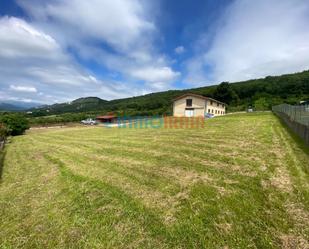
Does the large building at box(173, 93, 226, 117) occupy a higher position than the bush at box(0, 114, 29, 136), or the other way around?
the large building at box(173, 93, 226, 117)

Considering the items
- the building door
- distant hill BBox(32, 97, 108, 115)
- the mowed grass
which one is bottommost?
the mowed grass

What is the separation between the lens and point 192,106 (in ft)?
92.2

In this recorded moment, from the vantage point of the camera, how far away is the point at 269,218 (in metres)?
2.48

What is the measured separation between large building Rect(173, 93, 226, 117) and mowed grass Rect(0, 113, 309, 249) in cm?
2274

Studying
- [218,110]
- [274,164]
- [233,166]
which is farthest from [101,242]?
[218,110]

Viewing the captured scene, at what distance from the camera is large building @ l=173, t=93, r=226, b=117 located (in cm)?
2758

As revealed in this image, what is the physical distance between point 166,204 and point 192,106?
2635cm

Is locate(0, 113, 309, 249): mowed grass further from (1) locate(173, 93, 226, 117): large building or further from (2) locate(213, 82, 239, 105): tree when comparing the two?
(2) locate(213, 82, 239, 105): tree

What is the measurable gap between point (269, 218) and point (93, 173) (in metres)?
4.38

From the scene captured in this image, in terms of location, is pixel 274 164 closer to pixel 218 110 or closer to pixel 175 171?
pixel 175 171

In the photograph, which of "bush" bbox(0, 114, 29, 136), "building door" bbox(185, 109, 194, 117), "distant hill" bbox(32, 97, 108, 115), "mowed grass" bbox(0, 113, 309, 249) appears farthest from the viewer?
"distant hill" bbox(32, 97, 108, 115)

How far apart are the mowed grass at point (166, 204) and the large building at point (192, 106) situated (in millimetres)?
22742

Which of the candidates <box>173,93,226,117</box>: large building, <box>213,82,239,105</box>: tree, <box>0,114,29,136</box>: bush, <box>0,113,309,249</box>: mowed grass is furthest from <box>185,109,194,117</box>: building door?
<box>213,82,239,105</box>: tree

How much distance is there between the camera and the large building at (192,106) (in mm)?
27578
